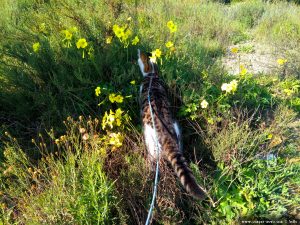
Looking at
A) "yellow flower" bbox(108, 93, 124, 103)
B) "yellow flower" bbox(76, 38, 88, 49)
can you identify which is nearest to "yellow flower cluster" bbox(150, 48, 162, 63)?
"yellow flower" bbox(108, 93, 124, 103)

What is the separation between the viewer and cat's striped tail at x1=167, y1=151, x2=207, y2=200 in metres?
1.97

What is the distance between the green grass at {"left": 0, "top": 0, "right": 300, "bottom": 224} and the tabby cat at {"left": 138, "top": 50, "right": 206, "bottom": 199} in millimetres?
151

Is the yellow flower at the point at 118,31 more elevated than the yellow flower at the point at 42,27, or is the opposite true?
the yellow flower at the point at 42,27

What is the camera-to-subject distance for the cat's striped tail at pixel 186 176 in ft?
6.45

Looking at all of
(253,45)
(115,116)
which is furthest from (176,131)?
(253,45)

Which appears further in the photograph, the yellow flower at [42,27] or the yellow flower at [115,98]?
the yellow flower at [42,27]

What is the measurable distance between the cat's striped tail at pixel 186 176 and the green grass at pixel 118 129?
0.24m

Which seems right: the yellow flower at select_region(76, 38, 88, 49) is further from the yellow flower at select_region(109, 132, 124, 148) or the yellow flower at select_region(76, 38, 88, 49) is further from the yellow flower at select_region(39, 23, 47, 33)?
the yellow flower at select_region(109, 132, 124, 148)

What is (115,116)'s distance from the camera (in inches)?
108

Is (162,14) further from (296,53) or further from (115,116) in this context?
(115,116)

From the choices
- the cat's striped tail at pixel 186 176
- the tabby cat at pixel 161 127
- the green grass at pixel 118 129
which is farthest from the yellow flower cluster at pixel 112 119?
the cat's striped tail at pixel 186 176

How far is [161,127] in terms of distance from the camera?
8.76ft

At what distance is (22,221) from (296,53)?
5029mm

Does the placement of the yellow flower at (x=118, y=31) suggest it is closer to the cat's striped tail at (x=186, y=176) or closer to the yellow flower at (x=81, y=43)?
the yellow flower at (x=81, y=43)
